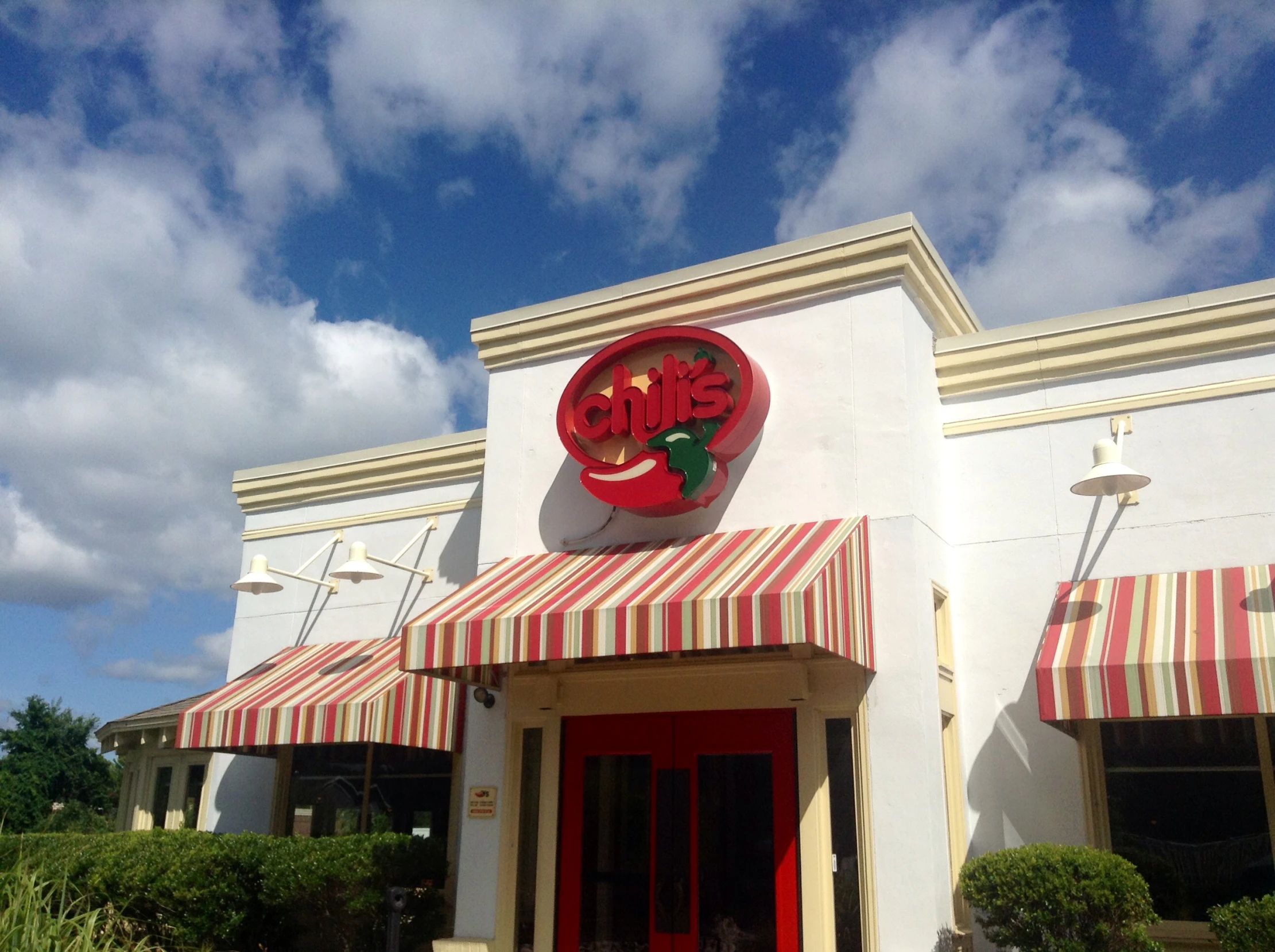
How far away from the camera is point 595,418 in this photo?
40.7 ft

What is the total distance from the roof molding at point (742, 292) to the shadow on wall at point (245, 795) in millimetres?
6771

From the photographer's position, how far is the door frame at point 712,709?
1002 cm

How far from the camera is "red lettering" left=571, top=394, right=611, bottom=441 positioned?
1219 cm

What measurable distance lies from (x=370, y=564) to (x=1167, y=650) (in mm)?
9398

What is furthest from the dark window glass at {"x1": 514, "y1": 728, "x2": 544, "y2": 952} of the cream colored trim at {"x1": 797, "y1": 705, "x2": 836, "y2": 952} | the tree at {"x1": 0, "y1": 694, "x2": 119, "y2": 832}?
the tree at {"x1": 0, "y1": 694, "x2": 119, "y2": 832}

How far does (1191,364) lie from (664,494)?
545 centimetres

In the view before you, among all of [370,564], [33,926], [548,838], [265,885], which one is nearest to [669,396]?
[548,838]

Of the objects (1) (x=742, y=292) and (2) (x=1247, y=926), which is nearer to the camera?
(2) (x=1247, y=926)

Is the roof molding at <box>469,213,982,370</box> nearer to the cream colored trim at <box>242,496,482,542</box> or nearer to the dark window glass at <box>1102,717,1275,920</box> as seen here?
the cream colored trim at <box>242,496,482,542</box>

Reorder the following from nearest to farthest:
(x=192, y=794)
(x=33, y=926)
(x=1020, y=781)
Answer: (x=33, y=926) → (x=1020, y=781) → (x=192, y=794)

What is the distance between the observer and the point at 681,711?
36.6 ft

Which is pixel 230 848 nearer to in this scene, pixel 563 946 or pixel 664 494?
pixel 563 946

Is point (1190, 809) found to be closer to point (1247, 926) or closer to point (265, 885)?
point (1247, 926)

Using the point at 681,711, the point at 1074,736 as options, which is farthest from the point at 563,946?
the point at 1074,736
